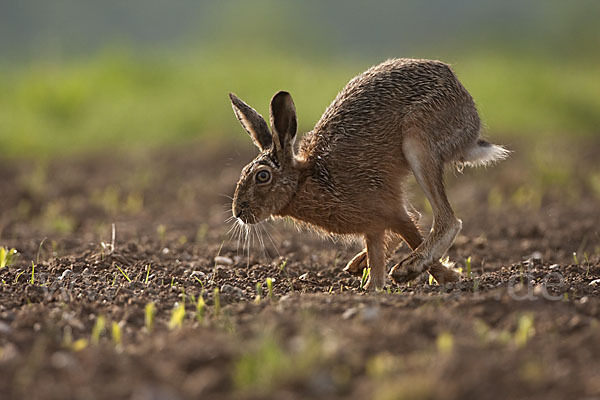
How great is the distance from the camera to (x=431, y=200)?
555 centimetres

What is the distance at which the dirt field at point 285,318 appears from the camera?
298 centimetres

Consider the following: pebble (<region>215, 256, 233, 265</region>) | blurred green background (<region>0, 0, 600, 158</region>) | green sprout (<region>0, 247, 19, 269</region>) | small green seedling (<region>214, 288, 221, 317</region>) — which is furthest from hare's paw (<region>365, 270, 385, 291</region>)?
blurred green background (<region>0, 0, 600, 158</region>)

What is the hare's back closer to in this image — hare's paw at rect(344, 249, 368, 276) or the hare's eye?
the hare's eye

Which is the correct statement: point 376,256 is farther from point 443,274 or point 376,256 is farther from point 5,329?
point 5,329

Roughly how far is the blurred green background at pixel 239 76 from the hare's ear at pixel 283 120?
770cm

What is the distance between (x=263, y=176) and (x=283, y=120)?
1.36 feet

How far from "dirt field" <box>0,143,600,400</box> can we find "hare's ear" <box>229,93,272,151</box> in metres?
0.90

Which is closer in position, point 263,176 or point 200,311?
point 200,311

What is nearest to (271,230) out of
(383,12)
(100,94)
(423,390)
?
(423,390)

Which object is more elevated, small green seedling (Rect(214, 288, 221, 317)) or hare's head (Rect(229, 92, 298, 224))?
hare's head (Rect(229, 92, 298, 224))

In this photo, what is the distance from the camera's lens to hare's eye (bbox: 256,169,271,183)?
5.61 m

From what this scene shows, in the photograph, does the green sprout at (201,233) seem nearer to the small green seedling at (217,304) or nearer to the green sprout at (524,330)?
the small green seedling at (217,304)

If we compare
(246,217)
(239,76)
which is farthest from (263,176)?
(239,76)

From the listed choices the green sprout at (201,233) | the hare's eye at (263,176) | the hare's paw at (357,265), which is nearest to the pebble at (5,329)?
the hare's eye at (263,176)
